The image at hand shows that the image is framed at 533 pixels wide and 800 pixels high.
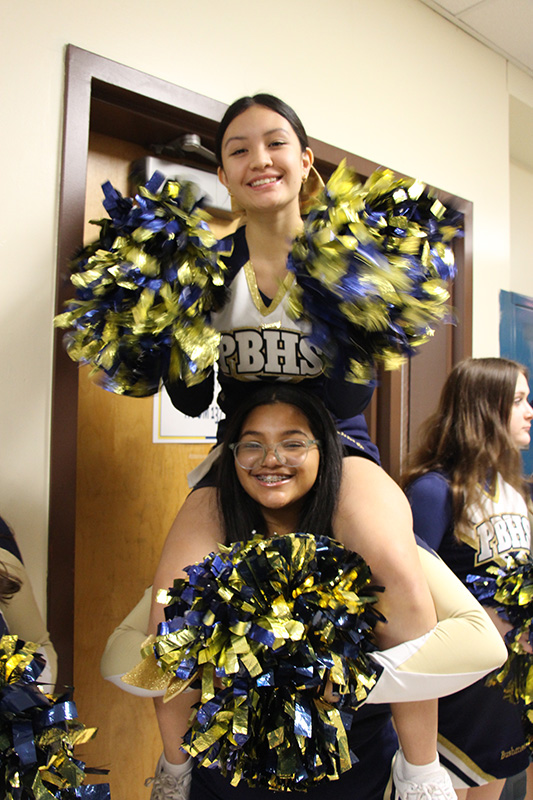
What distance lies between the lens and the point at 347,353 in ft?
3.87

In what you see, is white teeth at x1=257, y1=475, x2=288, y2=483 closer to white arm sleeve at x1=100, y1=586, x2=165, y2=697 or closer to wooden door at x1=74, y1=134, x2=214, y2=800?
white arm sleeve at x1=100, y1=586, x2=165, y2=697

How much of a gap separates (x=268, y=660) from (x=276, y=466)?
35 cm

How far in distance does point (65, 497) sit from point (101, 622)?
468 mm

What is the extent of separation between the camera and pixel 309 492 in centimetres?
130

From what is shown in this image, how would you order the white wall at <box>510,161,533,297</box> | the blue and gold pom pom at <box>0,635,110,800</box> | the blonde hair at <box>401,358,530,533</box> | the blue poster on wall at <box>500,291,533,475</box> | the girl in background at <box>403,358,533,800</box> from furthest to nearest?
the white wall at <box>510,161,533,297</box>, the blue poster on wall at <box>500,291,533,475</box>, the blonde hair at <box>401,358,530,533</box>, the girl in background at <box>403,358,533,800</box>, the blue and gold pom pom at <box>0,635,110,800</box>

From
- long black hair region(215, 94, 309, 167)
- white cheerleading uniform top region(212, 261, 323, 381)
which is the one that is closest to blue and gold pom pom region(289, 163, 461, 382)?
white cheerleading uniform top region(212, 261, 323, 381)

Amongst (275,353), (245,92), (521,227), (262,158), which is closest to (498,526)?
(275,353)

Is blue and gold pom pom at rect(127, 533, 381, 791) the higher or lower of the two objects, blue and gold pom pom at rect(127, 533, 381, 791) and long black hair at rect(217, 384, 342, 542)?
the lower

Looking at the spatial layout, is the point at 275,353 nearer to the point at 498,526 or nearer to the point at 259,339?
the point at 259,339

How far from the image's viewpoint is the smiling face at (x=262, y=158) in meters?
1.27

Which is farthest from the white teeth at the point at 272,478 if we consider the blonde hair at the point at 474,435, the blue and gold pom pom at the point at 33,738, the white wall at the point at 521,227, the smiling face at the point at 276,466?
the white wall at the point at 521,227

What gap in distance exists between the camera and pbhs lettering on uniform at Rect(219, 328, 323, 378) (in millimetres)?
1296

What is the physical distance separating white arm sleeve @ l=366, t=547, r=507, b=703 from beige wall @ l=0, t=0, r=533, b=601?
83 cm

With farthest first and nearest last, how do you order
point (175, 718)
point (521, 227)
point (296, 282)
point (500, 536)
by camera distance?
point (521, 227)
point (500, 536)
point (175, 718)
point (296, 282)
